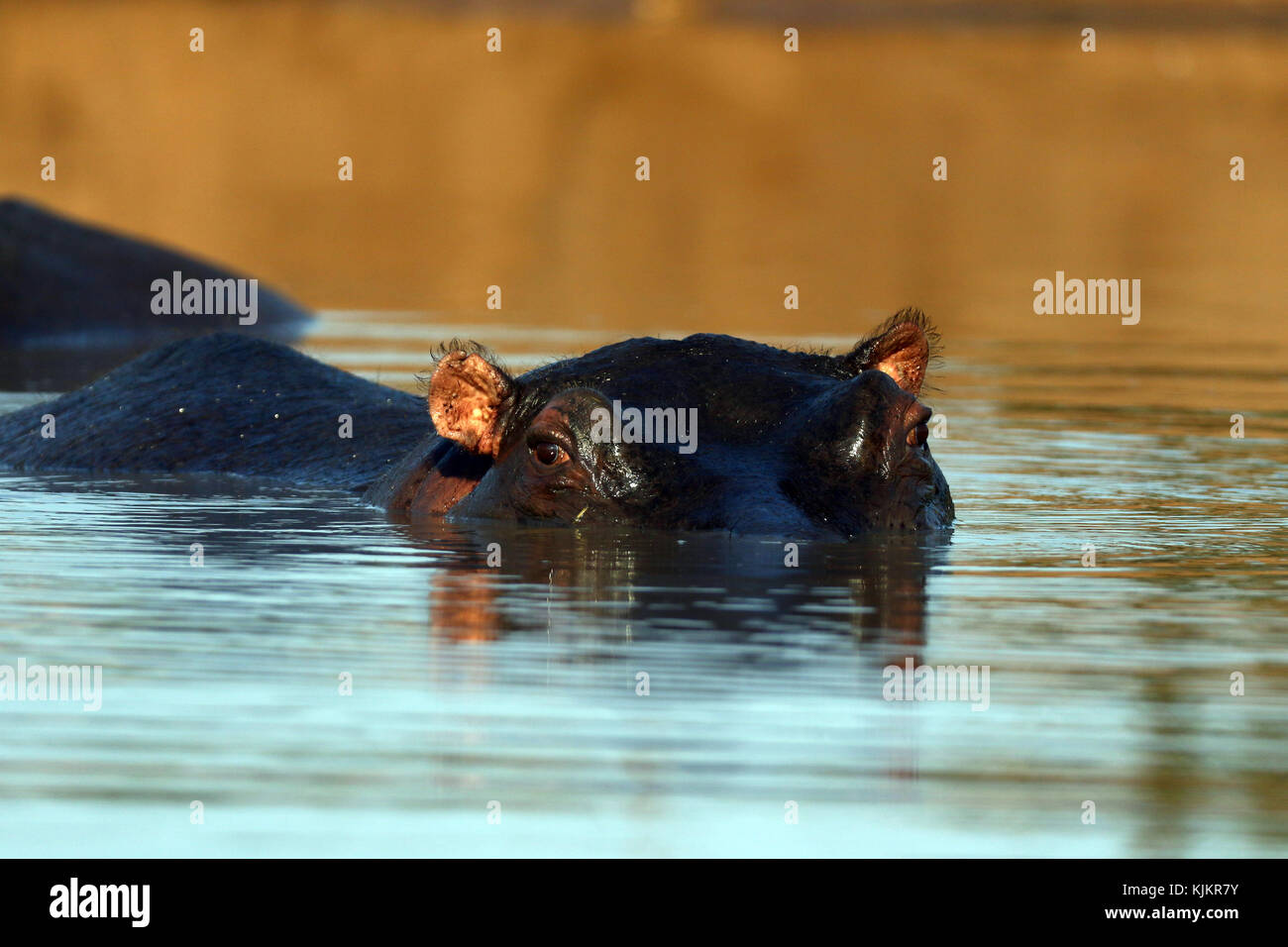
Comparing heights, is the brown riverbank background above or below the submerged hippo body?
above

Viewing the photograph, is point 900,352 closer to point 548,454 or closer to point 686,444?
point 686,444

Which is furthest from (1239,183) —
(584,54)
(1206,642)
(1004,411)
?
(1206,642)

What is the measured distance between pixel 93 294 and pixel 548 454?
14181 mm

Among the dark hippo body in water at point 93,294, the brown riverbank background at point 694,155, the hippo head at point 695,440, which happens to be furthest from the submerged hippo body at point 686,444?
the brown riverbank background at point 694,155

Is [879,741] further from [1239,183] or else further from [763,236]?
[1239,183]

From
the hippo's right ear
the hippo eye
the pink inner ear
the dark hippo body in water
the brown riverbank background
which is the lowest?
the hippo eye

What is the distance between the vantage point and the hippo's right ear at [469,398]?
1041 cm

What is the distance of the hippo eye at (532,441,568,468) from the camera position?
1005 cm

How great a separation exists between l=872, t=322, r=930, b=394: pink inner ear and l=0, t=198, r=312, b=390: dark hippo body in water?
1159cm

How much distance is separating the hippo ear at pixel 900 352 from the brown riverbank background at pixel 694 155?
1033 cm

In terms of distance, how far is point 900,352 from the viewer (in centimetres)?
1101

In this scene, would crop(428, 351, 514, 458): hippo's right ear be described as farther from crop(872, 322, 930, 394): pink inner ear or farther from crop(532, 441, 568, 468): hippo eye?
crop(872, 322, 930, 394): pink inner ear

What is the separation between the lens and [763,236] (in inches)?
1399

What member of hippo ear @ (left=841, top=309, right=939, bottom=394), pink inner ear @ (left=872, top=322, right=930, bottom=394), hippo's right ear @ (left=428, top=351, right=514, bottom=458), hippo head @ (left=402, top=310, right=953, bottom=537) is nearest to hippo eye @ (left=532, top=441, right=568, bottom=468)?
hippo head @ (left=402, top=310, right=953, bottom=537)
